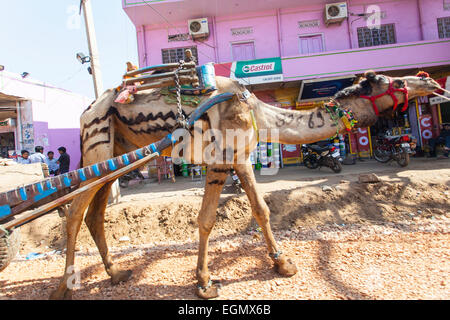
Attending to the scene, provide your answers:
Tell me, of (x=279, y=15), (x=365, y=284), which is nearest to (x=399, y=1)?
(x=279, y=15)

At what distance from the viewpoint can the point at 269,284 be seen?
2.75m

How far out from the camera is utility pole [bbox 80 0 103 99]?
6.33m

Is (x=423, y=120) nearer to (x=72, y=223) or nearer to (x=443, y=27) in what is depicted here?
(x=443, y=27)

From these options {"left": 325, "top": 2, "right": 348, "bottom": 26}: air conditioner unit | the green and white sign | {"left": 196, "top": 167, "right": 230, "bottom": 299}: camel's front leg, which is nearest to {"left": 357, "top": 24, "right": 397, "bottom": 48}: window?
{"left": 325, "top": 2, "right": 348, "bottom": 26}: air conditioner unit

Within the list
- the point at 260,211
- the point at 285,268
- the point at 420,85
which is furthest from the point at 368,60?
the point at 285,268

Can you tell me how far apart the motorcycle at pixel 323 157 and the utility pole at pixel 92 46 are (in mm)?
6929

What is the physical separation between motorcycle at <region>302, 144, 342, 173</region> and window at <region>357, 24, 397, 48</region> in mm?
6436

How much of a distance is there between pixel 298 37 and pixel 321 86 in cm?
289

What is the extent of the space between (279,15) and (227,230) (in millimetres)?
11298

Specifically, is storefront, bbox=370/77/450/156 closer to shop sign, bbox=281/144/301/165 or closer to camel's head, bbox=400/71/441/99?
shop sign, bbox=281/144/301/165

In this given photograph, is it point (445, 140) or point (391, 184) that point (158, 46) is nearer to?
point (391, 184)

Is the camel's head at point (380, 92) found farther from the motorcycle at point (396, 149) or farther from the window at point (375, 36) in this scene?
the window at point (375, 36)

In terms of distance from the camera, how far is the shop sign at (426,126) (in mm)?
11852

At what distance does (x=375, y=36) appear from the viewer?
40.8ft
